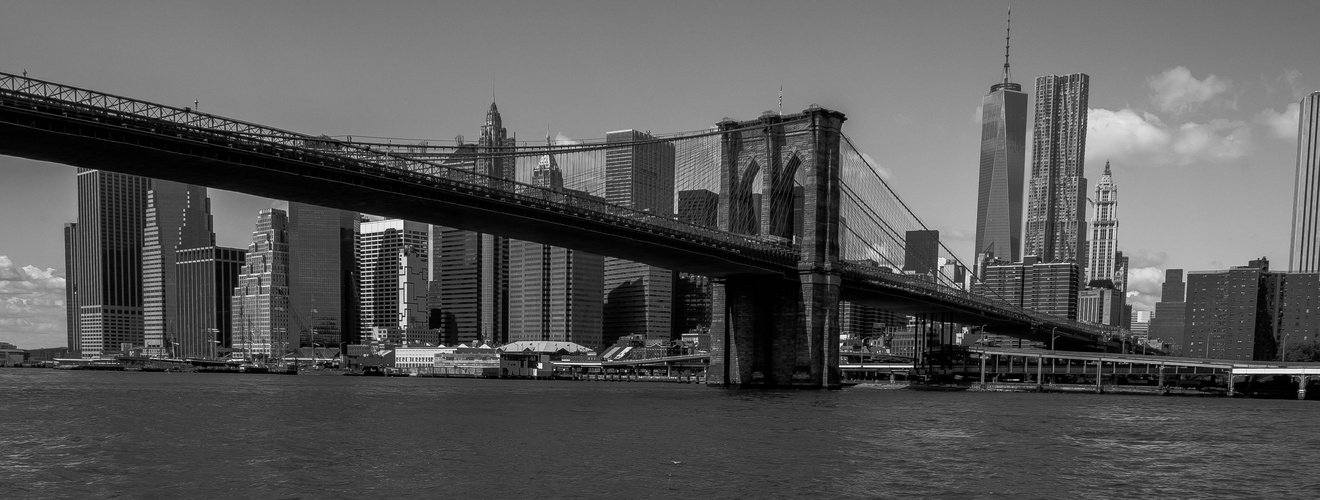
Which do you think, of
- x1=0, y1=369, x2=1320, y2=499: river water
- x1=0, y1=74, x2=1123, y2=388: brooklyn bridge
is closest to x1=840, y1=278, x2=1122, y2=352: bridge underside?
x1=0, y1=74, x2=1123, y2=388: brooklyn bridge

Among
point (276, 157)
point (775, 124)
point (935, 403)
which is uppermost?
point (775, 124)

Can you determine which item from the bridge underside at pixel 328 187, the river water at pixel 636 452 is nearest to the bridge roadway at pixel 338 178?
the bridge underside at pixel 328 187

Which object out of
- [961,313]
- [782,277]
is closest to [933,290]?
[961,313]

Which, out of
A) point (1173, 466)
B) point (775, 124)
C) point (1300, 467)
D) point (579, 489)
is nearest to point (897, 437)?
point (1173, 466)

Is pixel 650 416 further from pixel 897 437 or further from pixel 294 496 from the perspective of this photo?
pixel 294 496

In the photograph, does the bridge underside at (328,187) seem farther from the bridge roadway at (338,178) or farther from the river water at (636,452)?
the river water at (636,452)
